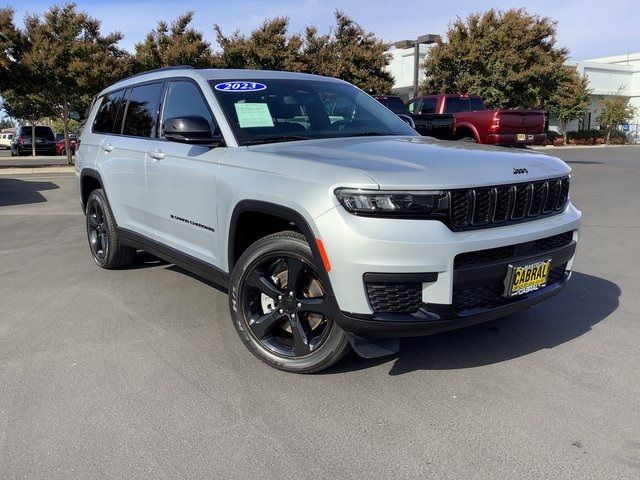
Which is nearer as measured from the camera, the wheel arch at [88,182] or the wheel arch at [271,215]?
the wheel arch at [271,215]

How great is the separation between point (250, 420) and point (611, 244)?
5.62 metres

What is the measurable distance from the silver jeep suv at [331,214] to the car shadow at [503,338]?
1.43 feet

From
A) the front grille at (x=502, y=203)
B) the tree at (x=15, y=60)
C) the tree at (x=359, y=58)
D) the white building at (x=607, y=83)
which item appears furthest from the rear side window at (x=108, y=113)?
the white building at (x=607, y=83)

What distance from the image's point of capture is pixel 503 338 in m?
3.98

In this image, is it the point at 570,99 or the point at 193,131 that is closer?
the point at 193,131

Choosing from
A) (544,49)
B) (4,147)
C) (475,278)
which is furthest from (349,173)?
(4,147)

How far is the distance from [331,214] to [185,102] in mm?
2076

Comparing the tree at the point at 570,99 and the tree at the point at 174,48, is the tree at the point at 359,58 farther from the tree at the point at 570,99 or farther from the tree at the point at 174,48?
the tree at the point at 570,99

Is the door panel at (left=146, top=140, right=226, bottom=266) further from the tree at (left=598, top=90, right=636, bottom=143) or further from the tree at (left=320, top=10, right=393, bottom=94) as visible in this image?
the tree at (left=598, top=90, right=636, bottom=143)

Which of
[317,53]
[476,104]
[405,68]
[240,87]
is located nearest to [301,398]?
[240,87]

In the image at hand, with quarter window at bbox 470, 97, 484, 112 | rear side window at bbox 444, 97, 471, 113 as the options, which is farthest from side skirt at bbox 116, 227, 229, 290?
quarter window at bbox 470, 97, 484, 112

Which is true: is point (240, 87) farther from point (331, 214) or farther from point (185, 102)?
point (331, 214)

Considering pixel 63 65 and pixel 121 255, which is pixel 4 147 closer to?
pixel 63 65

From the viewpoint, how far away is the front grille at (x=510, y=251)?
2.96m
